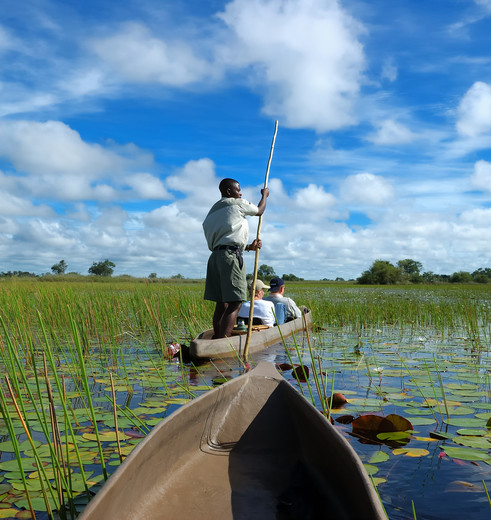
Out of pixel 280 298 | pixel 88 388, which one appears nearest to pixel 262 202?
pixel 280 298

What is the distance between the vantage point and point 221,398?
2139 millimetres

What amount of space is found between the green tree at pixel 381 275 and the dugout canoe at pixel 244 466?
46.2 metres

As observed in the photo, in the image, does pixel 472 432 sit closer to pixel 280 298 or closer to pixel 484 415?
pixel 484 415

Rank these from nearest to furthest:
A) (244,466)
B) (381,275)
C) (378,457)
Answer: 1. (244,466)
2. (378,457)
3. (381,275)

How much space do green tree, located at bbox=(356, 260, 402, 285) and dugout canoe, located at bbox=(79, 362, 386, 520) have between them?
4616 centimetres

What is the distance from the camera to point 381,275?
4672 cm

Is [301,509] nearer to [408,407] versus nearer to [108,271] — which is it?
[408,407]

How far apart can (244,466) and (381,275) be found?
46831mm

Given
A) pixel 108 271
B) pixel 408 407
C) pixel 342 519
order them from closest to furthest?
pixel 342 519
pixel 408 407
pixel 108 271

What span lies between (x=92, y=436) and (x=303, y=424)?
121 centimetres

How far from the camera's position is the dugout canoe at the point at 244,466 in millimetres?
1463

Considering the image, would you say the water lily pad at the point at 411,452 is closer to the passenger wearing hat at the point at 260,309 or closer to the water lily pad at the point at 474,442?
the water lily pad at the point at 474,442

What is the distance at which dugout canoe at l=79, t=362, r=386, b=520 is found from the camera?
1.46 meters

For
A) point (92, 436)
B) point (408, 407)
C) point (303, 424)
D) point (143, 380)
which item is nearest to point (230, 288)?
point (143, 380)
